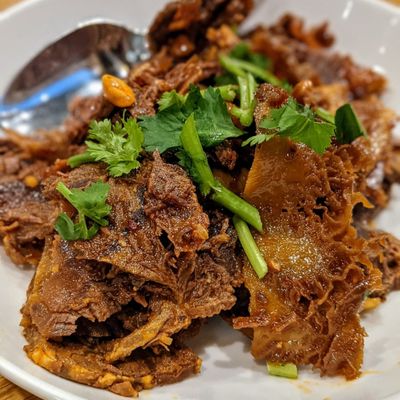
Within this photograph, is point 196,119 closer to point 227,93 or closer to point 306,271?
point 227,93

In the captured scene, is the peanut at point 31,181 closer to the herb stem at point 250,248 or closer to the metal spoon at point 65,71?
the metal spoon at point 65,71

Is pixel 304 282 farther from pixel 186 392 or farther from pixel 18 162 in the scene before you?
pixel 18 162

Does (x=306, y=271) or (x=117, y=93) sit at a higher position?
(x=117, y=93)

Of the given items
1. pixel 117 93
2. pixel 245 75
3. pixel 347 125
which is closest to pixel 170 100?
pixel 117 93

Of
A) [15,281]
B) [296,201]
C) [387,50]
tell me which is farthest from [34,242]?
[387,50]

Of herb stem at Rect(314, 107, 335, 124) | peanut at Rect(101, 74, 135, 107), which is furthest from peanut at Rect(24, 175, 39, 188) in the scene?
herb stem at Rect(314, 107, 335, 124)

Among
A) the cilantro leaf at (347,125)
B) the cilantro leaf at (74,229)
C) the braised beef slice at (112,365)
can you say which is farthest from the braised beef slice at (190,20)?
the braised beef slice at (112,365)
